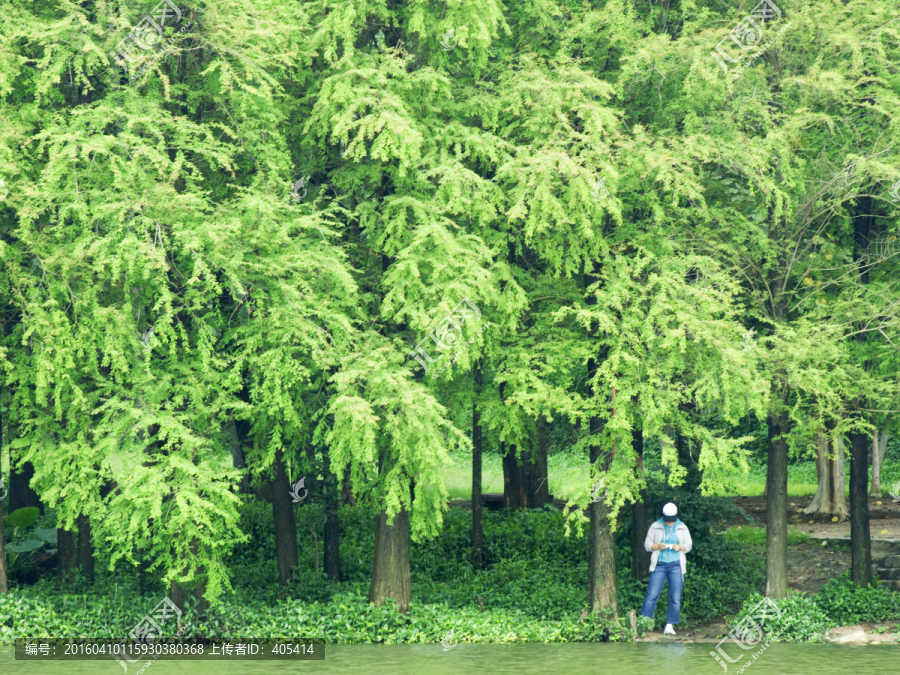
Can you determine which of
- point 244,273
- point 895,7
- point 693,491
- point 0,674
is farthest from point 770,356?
point 0,674

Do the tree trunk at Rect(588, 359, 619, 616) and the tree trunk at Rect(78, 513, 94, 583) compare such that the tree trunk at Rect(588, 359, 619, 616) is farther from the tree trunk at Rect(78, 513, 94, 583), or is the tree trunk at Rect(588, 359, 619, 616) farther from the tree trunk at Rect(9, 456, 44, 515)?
the tree trunk at Rect(9, 456, 44, 515)

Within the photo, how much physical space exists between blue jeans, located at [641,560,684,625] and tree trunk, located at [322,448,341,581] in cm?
637

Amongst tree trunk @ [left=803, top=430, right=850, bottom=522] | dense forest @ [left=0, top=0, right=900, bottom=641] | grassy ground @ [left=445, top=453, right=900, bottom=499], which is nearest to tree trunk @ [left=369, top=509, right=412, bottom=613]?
dense forest @ [left=0, top=0, right=900, bottom=641]

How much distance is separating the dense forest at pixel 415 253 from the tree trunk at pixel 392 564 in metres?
0.08

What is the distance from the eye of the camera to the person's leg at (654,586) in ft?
49.4

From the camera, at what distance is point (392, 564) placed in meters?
16.8

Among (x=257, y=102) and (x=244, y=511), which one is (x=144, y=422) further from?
(x=244, y=511)

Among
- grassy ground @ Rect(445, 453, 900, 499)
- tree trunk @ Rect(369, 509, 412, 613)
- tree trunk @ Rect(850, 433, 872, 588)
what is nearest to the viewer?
tree trunk @ Rect(369, 509, 412, 613)

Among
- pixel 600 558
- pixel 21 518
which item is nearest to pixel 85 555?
pixel 21 518

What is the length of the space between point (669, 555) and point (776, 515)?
3233 millimetres

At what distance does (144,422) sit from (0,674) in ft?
12.8

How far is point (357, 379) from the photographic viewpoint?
15.1m

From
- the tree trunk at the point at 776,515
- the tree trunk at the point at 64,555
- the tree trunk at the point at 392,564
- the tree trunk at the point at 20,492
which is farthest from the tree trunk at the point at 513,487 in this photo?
the tree trunk at the point at 20,492

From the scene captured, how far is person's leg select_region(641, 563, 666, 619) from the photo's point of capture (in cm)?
1505
